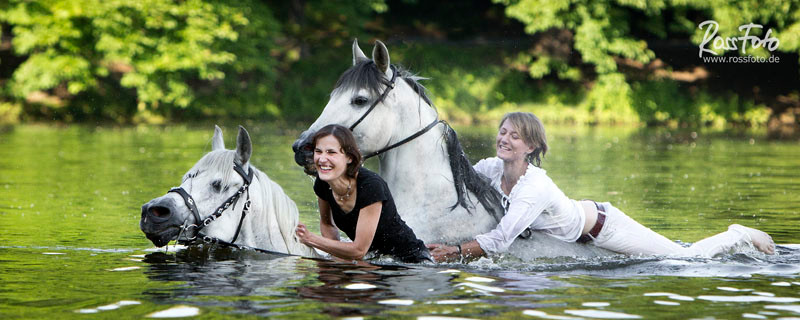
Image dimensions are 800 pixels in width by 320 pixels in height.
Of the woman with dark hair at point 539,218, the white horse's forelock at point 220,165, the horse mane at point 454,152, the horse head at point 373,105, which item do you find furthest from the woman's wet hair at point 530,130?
the white horse's forelock at point 220,165

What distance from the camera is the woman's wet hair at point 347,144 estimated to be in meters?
Result: 6.08

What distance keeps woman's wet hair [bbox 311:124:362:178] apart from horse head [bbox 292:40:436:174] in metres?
0.42

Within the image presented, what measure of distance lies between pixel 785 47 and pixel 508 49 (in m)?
9.33

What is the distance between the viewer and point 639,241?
24.1 feet

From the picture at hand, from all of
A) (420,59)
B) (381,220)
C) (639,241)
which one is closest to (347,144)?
(381,220)

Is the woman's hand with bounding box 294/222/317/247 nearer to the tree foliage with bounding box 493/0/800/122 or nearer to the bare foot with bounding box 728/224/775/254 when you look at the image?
the bare foot with bounding box 728/224/775/254

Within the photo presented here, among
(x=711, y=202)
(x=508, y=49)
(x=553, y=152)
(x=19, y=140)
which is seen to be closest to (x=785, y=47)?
(x=508, y=49)

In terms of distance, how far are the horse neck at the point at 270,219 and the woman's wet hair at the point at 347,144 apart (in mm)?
550

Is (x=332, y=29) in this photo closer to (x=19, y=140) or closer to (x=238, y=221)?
(x=19, y=140)

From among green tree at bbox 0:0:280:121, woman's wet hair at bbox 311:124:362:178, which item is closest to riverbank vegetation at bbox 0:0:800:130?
green tree at bbox 0:0:280:121

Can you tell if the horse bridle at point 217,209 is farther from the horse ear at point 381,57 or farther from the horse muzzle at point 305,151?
the horse ear at point 381,57

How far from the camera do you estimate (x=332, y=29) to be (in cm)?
3525

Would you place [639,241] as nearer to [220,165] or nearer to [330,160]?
[330,160]

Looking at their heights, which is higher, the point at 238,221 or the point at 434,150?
the point at 434,150
